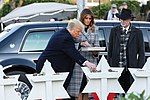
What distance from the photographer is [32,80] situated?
7098mm

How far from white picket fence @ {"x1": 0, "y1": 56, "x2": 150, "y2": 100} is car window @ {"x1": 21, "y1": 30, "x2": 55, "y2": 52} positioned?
3.58 meters

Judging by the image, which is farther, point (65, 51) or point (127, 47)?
point (127, 47)

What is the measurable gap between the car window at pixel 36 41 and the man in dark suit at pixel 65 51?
9.12ft

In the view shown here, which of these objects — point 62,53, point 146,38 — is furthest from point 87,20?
point 146,38

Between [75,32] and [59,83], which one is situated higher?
[75,32]

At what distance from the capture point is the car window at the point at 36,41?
10.9 metres

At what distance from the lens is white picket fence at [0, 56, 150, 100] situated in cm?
704

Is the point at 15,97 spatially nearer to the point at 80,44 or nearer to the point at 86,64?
the point at 86,64

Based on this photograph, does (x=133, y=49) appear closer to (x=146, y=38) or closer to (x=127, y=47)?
(x=127, y=47)

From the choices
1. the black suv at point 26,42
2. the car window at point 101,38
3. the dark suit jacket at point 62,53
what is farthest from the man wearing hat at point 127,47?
the car window at point 101,38

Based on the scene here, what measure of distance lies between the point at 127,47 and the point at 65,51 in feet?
3.68

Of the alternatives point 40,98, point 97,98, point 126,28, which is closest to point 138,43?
point 126,28

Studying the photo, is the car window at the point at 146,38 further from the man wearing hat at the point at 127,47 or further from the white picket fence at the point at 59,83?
the white picket fence at the point at 59,83

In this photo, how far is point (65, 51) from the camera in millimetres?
7883
